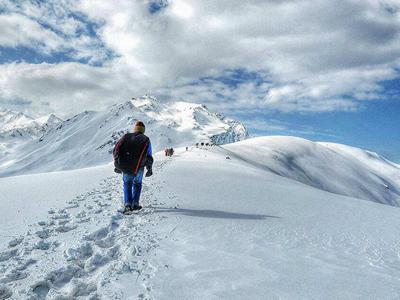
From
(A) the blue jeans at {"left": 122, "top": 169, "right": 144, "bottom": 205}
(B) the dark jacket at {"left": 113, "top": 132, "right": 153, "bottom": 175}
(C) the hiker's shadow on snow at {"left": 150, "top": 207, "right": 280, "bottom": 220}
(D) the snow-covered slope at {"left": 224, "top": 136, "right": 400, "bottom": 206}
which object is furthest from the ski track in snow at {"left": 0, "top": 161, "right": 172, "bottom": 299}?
(D) the snow-covered slope at {"left": 224, "top": 136, "right": 400, "bottom": 206}

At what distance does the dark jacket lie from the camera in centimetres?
1225

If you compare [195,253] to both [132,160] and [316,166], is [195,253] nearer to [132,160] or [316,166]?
[132,160]

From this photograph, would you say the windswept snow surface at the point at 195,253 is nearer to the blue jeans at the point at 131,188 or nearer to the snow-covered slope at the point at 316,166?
the blue jeans at the point at 131,188

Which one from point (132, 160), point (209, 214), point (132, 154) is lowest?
point (209, 214)

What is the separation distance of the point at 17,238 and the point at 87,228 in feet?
5.37

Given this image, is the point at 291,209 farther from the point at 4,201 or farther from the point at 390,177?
the point at 390,177

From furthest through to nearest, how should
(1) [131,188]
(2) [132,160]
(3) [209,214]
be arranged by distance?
(2) [132,160] < (1) [131,188] < (3) [209,214]

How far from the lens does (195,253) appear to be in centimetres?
749

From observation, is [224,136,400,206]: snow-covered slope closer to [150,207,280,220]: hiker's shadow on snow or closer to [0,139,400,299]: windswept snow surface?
[150,207,280,220]: hiker's shadow on snow

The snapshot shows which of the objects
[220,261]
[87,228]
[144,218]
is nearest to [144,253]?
[220,261]

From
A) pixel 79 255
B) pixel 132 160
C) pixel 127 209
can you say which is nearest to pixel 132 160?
pixel 132 160

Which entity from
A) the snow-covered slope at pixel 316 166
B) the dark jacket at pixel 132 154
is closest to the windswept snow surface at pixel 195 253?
the dark jacket at pixel 132 154

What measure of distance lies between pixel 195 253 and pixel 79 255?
220 cm

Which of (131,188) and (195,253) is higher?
(131,188)
